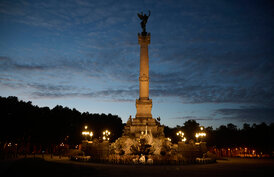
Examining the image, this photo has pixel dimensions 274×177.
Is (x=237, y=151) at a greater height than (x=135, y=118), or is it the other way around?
(x=135, y=118)

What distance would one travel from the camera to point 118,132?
286 ft

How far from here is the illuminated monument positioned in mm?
42156

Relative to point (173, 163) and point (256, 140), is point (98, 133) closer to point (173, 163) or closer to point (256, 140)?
point (256, 140)

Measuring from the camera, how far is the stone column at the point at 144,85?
43969 millimetres

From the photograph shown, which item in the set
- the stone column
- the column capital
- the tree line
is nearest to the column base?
the stone column

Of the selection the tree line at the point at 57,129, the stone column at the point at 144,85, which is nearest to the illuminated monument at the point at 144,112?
the stone column at the point at 144,85

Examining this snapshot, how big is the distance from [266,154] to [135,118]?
38.1 metres

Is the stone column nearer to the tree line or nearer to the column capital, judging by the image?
the column capital

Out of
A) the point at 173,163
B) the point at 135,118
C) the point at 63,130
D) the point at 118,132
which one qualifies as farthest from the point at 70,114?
the point at 173,163

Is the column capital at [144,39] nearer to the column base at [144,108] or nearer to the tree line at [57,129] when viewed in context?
the column base at [144,108]

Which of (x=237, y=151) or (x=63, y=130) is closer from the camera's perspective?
(x=63, y=130)

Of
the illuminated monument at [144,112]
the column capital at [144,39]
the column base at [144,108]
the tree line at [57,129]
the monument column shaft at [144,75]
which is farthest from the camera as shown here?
the column capital at [144,39]

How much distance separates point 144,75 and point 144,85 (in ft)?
6.65

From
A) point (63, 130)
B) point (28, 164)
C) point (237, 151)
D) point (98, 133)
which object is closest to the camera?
point (28, 164)
